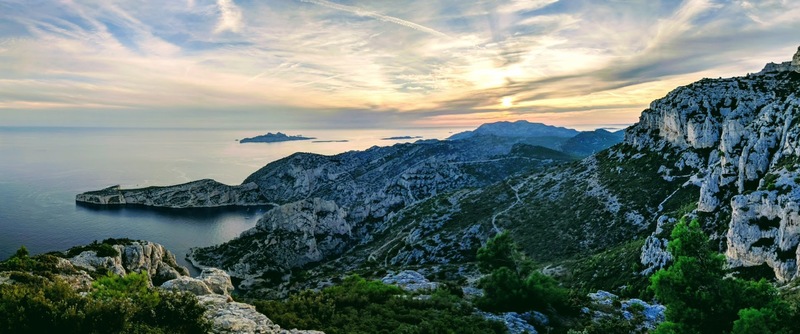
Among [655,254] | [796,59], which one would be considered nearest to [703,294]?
[655,254]

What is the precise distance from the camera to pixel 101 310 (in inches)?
561

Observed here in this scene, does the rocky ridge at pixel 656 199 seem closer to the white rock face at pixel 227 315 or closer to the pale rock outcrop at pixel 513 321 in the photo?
the pale rock outcrop at pixel 513 321

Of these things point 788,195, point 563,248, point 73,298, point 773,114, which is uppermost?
point 773,114

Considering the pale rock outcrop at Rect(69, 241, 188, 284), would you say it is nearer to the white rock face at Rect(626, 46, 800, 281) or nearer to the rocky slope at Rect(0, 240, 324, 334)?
the rocky slope at Rect(0, 240, 324, 334)

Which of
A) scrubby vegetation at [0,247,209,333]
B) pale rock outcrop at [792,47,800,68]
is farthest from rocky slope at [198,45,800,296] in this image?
scrubby vegetation at [0,247,209,333]

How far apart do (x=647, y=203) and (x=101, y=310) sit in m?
94.2

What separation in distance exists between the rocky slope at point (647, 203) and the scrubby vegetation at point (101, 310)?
5658 cm

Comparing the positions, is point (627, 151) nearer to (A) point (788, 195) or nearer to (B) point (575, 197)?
(B) point (575, 197)

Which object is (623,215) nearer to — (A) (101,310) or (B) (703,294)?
(B) (703,294)

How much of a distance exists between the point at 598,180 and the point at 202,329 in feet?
354

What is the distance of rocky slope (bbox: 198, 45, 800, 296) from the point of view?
4753 centimetres

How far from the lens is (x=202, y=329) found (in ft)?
53.2

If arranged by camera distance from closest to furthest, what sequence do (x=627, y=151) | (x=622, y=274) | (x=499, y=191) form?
(x=622, y=274)
(x=627, y=151)
(x=499, y=191)

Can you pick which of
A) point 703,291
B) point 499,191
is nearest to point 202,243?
point 499,191
